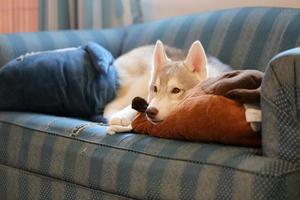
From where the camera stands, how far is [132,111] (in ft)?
6.23

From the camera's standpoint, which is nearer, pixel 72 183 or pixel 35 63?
pixel 72 183

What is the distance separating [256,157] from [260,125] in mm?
113

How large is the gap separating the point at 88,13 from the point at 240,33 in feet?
4.28

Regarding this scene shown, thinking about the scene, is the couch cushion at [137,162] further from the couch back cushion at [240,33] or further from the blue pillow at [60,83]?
the couch back cushion at [240,33]

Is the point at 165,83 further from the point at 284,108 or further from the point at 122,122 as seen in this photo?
the point at 284,108

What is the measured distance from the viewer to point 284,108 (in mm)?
1309

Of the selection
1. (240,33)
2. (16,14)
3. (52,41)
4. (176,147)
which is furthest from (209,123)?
(16,14)

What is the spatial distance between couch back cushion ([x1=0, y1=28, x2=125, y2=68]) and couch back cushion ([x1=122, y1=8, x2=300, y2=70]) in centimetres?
31

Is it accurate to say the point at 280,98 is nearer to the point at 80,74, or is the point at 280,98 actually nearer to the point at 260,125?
the point at 260,125

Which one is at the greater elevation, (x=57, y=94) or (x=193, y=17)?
(x=193, y=17)

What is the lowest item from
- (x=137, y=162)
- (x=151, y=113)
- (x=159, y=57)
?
(x=137, y=162)

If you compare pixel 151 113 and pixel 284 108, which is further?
pixel 151 113

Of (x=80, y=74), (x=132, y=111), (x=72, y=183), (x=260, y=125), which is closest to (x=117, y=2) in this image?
(x=80, y=74)

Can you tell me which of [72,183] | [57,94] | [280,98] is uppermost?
[280,98]
